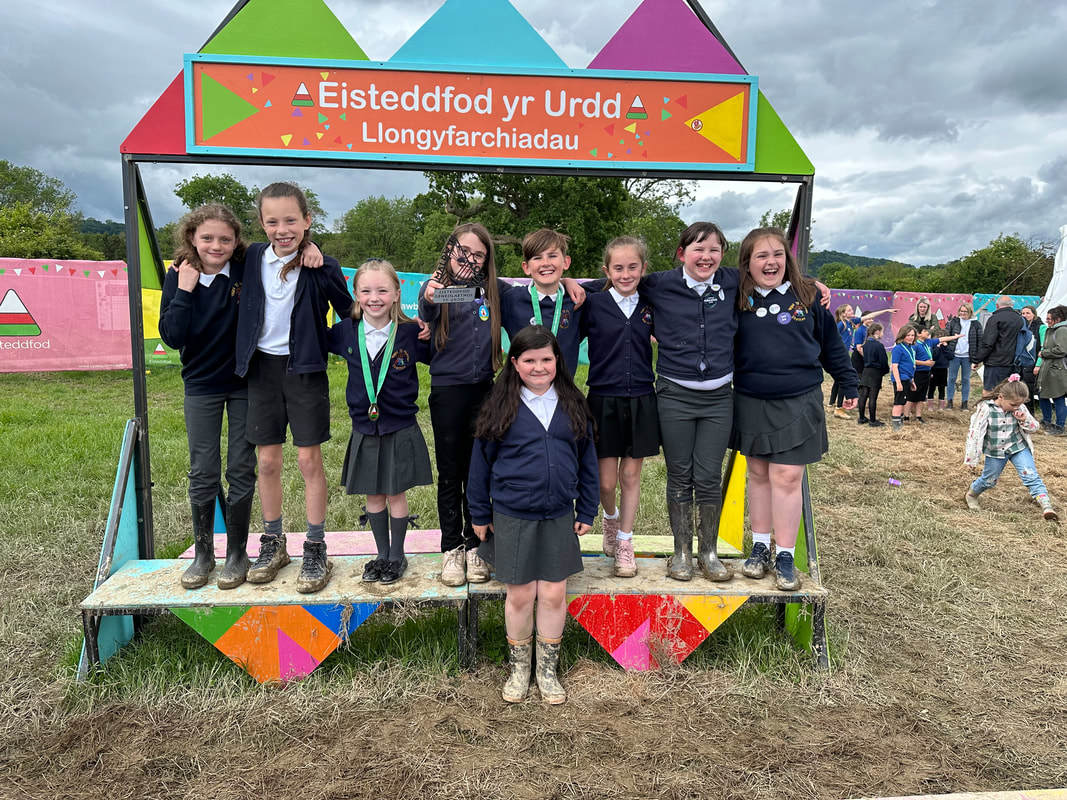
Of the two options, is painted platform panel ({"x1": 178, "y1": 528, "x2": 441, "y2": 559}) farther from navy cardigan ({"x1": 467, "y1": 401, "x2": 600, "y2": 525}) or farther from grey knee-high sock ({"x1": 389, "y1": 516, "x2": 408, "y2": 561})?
navy cardigan ({"x1": 467, "y1": 401, "x2": 600, "y2": 525})

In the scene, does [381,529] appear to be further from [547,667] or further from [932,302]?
[932,302]

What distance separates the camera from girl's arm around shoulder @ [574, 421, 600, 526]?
3104 mm

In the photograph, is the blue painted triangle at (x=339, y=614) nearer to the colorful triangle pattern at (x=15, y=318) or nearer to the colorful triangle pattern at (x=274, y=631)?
the colorful triangle pattern at (x=274, y=631)

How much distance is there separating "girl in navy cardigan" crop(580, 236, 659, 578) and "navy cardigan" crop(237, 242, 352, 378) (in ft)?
4.30

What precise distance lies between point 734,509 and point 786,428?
1.09m

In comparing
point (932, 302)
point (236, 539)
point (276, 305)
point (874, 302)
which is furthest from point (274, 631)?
point (932, 302)

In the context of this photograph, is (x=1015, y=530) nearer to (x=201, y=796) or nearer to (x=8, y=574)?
(x=201, y=796)

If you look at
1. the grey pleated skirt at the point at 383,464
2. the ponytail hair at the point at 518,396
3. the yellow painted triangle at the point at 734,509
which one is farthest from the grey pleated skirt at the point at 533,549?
the yellow painted triangle at the point at 734,509

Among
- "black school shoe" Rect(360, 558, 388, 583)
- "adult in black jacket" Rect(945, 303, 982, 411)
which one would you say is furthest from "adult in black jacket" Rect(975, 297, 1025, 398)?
"black school shoe" Rect(360, 558, 388, 583)

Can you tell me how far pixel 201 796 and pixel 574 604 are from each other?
171 cm

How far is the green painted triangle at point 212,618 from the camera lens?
3104 mm

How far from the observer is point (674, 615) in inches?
131

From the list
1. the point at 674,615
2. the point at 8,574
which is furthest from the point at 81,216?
the point at 674,615

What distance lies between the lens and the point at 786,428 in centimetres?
336
